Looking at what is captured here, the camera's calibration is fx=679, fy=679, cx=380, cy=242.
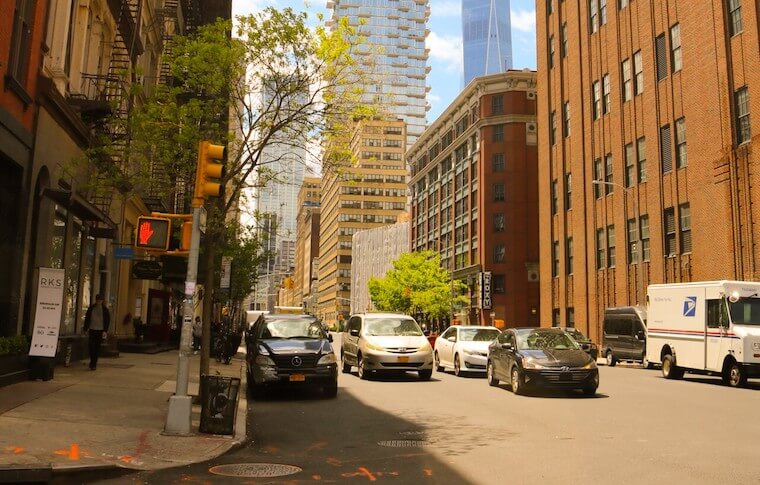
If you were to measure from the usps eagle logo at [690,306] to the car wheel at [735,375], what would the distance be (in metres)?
1.98

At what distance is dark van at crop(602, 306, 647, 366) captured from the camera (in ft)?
92.1

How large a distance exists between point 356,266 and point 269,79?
12425cm

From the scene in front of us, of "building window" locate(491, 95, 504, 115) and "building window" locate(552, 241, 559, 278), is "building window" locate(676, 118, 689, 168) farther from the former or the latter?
"building window" locate(491, 95, 504, 115)

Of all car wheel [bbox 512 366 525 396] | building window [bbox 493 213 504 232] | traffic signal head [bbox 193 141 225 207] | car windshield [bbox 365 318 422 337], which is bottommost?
car wheel [bbox 512 366 525 396]

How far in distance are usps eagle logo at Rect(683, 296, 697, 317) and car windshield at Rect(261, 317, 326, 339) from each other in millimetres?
11747

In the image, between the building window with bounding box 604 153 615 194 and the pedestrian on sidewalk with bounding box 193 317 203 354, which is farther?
the building window with bounding box 604 153 615 194

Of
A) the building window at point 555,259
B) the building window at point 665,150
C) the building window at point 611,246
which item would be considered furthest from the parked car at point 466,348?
the building window at point 555,259

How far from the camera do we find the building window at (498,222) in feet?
227

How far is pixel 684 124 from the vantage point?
114ft

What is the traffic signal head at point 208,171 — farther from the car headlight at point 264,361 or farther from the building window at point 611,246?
the building window at point 611,246

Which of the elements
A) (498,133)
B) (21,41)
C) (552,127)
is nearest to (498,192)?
(498,133)

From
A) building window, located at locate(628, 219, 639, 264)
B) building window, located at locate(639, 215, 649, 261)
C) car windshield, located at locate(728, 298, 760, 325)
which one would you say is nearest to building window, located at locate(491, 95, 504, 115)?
building window, located at locate(628, 219, 639, 264)

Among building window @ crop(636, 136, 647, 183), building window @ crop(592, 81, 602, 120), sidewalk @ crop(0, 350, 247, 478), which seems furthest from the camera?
building window @ crop(592, 81, 602, 120)

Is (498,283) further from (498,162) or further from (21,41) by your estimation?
(21,41)
